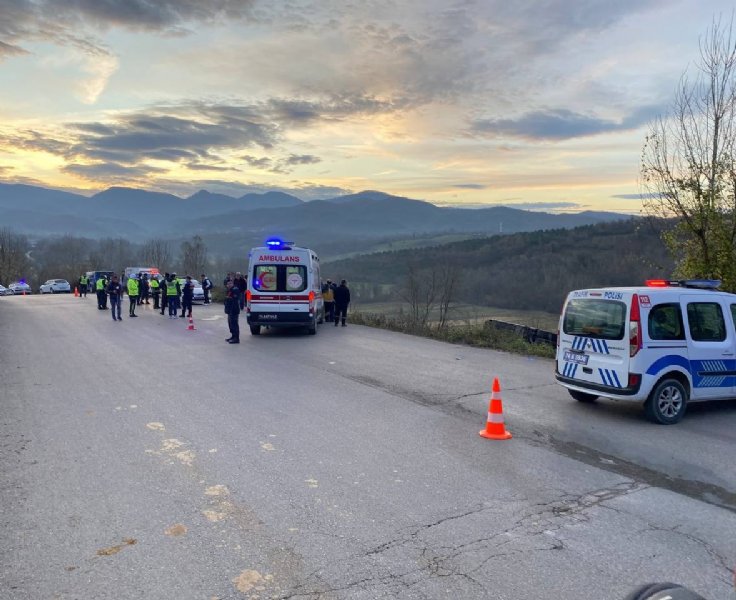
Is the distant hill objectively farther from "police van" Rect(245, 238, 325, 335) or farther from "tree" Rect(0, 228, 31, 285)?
"tree" Rect(0, 228, 31, 285)

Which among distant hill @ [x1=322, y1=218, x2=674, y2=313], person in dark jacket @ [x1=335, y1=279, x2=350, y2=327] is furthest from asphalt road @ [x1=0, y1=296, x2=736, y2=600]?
distant hill @ [x1=322, y1=218, x2=674, y2=313]

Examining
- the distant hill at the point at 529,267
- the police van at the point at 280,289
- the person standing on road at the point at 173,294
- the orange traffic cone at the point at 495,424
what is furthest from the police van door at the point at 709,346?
the distant hill at the point at 529,267

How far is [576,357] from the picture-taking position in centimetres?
842

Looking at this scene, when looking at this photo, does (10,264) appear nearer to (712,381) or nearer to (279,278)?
(279,278)

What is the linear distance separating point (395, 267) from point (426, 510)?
76213 millimetres

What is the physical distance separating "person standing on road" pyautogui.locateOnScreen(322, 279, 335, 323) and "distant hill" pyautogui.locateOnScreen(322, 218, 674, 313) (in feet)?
67.6

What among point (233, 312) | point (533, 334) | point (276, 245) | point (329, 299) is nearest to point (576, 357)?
point (533, 334)

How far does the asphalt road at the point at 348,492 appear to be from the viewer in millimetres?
3770

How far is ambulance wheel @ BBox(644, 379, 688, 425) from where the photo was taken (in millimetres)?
7656

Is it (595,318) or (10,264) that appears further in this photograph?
(10,264)

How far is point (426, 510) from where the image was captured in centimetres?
482

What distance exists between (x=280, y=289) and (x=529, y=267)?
50490 millimetres

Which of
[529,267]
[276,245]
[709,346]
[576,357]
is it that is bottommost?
[576,357]

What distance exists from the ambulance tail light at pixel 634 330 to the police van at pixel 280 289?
10908 millimetres
